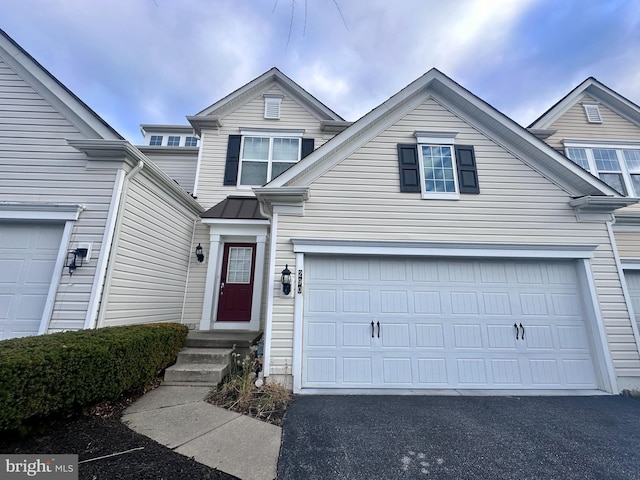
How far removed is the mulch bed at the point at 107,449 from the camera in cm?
241

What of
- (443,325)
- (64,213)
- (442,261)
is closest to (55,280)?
(64,213)

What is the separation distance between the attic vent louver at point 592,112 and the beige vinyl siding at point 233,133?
8.62 m

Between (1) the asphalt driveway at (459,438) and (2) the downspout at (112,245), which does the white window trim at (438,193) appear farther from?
(2) the downspout at (112,245)

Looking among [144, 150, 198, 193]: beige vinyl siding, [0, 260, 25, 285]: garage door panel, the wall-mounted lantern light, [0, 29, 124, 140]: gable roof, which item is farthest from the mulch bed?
[144, 150, 198, 193]: beige vinyl siding

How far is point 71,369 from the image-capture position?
3154 millimetres

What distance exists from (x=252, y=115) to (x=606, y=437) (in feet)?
33.9

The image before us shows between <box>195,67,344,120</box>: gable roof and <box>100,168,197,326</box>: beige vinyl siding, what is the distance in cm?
378

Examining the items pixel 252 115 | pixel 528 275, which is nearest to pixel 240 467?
pixel 528 275

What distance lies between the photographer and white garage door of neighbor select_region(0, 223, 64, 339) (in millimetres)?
4465

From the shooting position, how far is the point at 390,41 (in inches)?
154

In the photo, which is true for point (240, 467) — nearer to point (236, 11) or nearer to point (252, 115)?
point (236, 11)

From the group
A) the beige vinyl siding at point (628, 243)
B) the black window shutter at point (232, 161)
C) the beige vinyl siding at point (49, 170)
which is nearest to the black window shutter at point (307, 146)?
the black window shutter at point (232, 161)

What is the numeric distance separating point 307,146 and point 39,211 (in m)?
6.43

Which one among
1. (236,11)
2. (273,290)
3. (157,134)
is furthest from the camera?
(157,134)
